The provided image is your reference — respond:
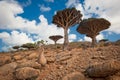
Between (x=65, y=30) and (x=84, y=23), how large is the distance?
3.31 metres

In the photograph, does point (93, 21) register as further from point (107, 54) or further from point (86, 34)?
point (107, 54)

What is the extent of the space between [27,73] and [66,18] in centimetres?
1858

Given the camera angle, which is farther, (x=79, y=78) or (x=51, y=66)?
(x=51, y=66)

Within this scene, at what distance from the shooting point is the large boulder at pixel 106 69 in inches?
458

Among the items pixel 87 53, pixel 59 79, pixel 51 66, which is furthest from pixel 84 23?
pixel 59 79

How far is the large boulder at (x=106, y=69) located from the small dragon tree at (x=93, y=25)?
68.4 feet

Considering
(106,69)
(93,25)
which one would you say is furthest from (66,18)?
(106,69)

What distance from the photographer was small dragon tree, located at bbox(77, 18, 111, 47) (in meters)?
33.2

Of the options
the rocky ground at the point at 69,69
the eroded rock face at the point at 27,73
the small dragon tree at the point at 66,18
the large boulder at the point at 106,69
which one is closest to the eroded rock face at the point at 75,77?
the rocky ground at the point at 69,69

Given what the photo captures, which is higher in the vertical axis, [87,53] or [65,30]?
[65,30]

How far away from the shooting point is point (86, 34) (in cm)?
3566

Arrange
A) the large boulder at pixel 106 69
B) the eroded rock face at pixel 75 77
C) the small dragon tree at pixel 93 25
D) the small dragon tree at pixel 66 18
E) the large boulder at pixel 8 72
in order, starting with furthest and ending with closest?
the small dragon tree at pixel 93 25 → the small dragon tree at pixel 66 18 → the large boulder at pixel 8 72 → the eroded rock face at pixel 75 77 → the large boulder at pixel 106 69

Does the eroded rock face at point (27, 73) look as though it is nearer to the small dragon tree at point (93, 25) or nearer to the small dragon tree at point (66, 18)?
the small dragon tree at point (66, 18)

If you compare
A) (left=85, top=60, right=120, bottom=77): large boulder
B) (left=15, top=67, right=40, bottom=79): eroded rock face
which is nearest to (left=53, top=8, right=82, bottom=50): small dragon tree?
(left=15, top=67, right=40, bottom=79): eroded rock face
